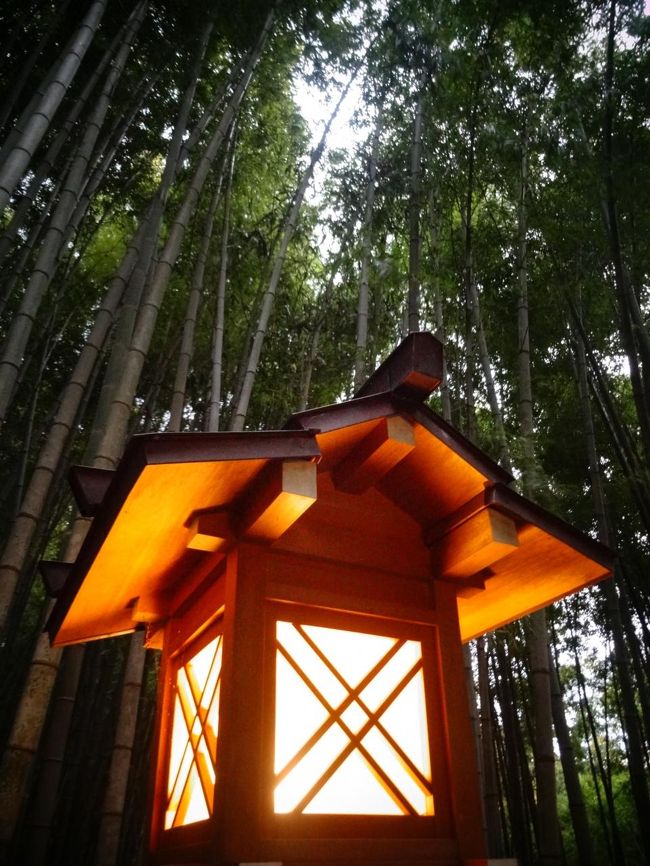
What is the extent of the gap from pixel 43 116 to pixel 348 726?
4.04 meters

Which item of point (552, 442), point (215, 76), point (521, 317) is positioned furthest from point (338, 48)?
point (552, 442)

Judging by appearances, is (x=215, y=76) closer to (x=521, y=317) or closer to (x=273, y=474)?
(x=521, y=317)

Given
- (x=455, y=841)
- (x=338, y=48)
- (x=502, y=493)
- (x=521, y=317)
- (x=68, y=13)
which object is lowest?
(x=455, y=841)

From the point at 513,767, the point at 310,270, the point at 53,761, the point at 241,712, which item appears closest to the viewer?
the point at 241,712

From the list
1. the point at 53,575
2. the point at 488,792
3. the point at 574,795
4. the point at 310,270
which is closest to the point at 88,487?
the point at 53,575

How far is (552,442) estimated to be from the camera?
7773mm

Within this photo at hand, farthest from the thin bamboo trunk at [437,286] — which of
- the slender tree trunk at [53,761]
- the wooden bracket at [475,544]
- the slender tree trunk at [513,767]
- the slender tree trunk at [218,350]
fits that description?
the slender tree trunk at [513,767]

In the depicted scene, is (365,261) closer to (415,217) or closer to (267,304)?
(415,217)

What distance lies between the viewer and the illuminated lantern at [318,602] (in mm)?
1886

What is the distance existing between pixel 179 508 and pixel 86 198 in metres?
4.28

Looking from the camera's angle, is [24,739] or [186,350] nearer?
[24,739]

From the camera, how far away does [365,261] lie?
19.5ft

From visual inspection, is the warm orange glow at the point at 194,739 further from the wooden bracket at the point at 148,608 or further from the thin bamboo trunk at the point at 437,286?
the thin bamboo trunk at the point at 437,286

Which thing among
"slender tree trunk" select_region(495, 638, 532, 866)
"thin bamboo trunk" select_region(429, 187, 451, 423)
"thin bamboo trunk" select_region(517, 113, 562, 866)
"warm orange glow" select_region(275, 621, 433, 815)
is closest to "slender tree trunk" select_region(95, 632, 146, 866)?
"warm orange glow" select_region(275, 621, 433, 815)
